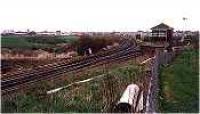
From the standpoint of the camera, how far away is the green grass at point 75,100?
1180cm

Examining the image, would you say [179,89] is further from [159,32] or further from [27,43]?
[159,32]

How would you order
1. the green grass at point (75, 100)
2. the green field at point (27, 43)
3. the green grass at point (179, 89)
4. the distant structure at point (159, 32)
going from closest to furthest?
the green grass at point (75, 100) < the green grass at point (179, 89) < the green field at point (27, 43) < the distant structure at point (159, 32)

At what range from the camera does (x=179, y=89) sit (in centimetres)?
1617

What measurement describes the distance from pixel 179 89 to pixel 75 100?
16.6 feet

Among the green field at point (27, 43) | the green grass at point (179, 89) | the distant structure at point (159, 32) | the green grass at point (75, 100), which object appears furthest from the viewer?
the distant structure at point (159, 32)

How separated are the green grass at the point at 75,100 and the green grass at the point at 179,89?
151cm

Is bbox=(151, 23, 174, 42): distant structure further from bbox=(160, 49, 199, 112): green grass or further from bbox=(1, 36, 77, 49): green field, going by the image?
bbox=(160, 49, 199, 112): green grass

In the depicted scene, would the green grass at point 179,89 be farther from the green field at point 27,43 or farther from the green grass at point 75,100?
the green field at point 27,43

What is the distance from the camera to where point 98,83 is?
50.2 ft

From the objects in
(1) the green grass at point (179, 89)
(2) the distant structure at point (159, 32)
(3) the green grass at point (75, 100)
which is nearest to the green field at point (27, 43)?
(2) the distant structure at point (159, 32)

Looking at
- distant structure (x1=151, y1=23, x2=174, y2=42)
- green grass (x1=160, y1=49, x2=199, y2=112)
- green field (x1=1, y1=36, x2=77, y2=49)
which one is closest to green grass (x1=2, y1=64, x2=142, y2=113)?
green grass (x1=160, y1=49, x2=199, y2=112)

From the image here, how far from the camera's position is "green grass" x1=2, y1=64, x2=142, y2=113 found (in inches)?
464

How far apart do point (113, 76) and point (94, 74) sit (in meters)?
1.91

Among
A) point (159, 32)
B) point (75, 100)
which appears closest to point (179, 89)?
point (75, 100)
